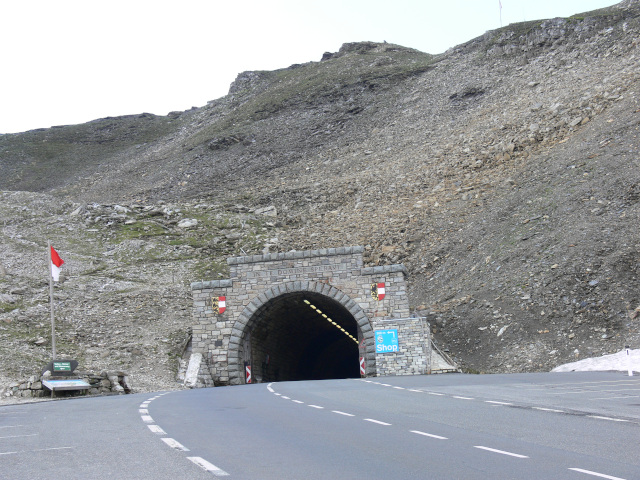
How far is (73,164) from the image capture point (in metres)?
88.3

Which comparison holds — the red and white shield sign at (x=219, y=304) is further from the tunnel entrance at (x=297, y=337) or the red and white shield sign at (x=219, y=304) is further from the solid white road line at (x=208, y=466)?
the solid white road line at (x=208, y=466)

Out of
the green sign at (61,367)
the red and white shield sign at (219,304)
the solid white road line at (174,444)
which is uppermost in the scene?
the red and white shield sign at (219,304)

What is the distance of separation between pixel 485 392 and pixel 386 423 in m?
5.34

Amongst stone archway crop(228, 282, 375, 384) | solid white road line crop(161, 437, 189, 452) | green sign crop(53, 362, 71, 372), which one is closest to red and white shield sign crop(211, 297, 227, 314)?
stone archway crop(228, 282, 375, 384)

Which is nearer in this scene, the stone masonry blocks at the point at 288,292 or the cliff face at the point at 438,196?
the cliff face at the point at 438,196

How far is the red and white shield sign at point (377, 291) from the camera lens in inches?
1068

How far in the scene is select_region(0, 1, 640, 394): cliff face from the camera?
26.8 metres

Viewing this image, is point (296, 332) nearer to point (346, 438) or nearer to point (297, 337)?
point (297, 337)

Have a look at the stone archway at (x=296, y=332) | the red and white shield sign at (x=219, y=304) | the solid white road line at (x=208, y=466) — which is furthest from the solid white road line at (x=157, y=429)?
the red and white shield sign at (x=219, y=304)

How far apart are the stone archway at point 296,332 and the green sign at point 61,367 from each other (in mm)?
7981

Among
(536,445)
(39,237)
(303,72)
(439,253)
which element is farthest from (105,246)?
(303,72)

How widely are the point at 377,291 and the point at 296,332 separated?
8.38 meters

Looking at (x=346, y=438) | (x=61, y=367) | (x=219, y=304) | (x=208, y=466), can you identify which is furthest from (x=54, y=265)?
(x=208, y=466)

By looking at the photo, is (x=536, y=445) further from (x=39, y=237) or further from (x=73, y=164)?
(x=73, y=164)
